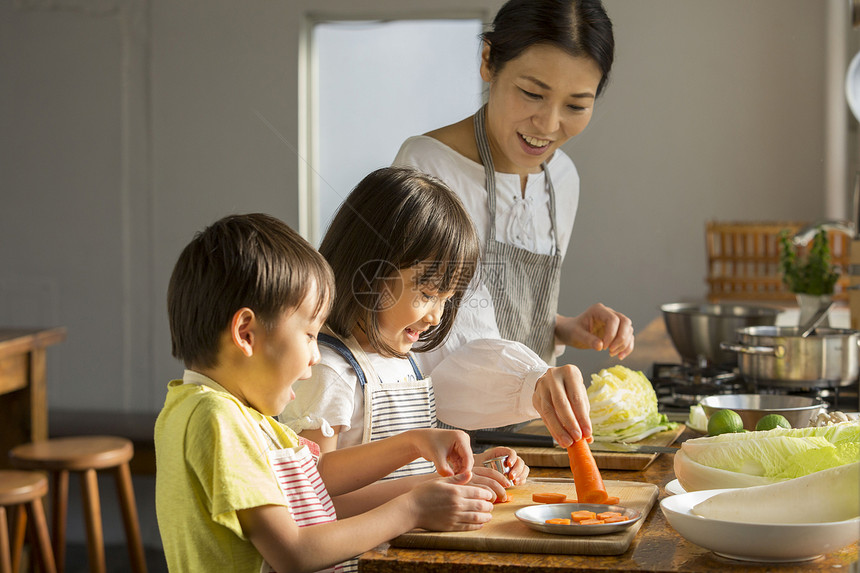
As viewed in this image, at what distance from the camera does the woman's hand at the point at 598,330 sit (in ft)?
3.10

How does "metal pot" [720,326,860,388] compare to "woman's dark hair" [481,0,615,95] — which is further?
"metal pot" [720,326,860,388]

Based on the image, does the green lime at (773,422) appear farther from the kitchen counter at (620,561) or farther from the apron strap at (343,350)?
the apron strap at (343,350)

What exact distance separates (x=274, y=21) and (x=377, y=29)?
11 cm

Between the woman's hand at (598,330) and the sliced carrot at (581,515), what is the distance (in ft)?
1.18

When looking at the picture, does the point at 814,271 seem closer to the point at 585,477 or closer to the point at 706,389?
the point at 706,389

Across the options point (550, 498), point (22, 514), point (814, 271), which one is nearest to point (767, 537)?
point (550, 498)

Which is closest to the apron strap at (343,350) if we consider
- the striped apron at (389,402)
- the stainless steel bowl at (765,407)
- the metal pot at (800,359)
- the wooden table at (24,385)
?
the striped apron at (389,402)

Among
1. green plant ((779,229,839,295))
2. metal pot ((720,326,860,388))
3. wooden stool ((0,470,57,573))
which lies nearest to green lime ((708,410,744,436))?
metal pot ((720,326,860,388))

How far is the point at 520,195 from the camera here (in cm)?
95

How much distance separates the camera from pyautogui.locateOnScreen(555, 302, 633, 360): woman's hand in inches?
37.2

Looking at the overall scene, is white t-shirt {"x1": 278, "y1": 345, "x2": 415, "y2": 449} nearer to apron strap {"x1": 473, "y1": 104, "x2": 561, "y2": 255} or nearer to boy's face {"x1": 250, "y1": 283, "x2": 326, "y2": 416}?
boy's face {"x1": 250, "y1": 283, "x2": 326, "y2": 416}

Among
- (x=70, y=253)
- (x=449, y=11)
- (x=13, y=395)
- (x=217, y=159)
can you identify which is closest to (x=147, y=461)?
(x=13, y=395)

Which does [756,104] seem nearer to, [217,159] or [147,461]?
[217,159]

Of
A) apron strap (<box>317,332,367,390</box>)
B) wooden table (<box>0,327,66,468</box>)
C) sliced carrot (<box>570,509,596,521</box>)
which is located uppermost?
apron strap (<box>317,332,367,390</box>)
